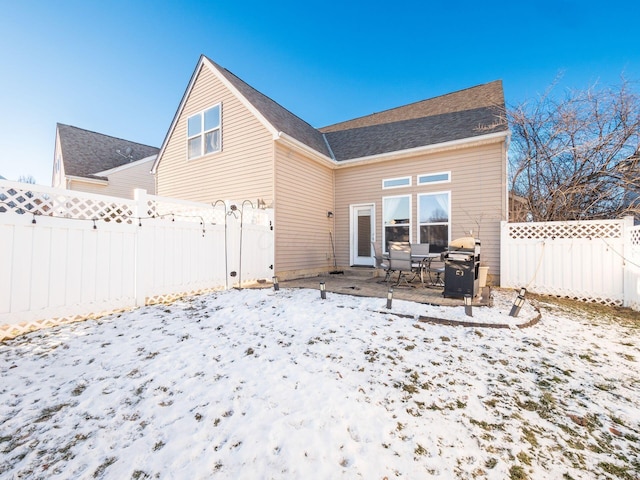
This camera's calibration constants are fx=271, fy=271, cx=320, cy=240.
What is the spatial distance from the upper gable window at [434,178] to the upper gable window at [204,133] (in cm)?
672

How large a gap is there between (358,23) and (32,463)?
16.5 m

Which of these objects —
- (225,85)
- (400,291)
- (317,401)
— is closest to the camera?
(317,401)

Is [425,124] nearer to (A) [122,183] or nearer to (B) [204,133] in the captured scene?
(B) [204,133]

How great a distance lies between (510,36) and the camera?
1167 centimetres

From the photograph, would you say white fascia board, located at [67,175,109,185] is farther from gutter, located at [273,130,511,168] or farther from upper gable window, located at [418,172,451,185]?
upper gable window, located at [418,172,451,185]

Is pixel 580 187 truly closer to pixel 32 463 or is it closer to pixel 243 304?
pixel 243 304

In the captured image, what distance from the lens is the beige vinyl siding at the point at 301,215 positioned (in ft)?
25.9

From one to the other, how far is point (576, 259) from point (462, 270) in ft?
10.4

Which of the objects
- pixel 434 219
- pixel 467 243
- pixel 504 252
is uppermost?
pixel 434 219

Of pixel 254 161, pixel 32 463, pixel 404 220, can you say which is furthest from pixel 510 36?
pixel 32 463

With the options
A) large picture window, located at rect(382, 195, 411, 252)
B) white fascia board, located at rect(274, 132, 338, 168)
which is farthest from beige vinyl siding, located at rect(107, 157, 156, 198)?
large picture window, located at rect(382, 195, 411, 252)

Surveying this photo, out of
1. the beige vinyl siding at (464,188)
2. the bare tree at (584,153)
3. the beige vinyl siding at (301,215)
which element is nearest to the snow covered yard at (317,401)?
the beige vinyl siding at (464,188)

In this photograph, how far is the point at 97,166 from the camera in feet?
50.4

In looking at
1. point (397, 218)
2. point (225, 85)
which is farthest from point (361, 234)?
point (225, 85)
